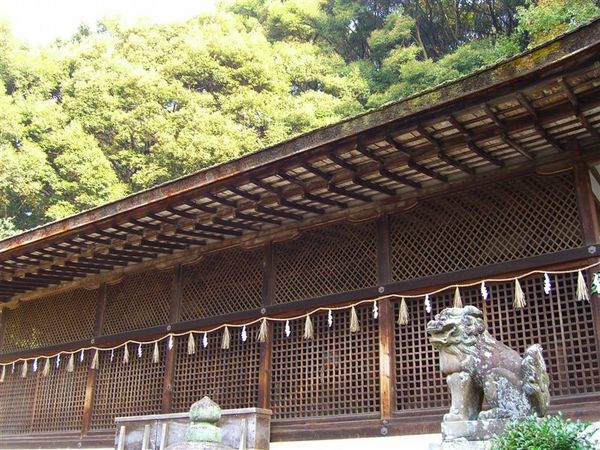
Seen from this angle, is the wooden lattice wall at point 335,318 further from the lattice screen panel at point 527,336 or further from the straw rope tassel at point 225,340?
the straw rope tassel at point 225,340

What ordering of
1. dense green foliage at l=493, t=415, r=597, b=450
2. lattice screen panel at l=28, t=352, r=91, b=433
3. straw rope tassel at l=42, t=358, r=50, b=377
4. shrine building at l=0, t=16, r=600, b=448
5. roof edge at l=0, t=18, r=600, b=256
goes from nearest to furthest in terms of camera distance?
dense green foliage at l=493, t=415, r=597, b=450, roof edge at l=0, t=18, r=600, b=256, shrine building at l=0, t=16, r=600, b=448, lattice screen panel at l=28, t=352, r=91, b=433, straw rope tassel at l=42, t=358, r=50, b=377

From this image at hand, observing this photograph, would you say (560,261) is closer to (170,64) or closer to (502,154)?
(502,154)

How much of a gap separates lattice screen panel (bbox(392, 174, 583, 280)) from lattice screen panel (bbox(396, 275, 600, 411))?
1.49 feet

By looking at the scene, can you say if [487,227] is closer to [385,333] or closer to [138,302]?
[385,333]

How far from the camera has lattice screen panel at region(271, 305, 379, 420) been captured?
32.0 ft

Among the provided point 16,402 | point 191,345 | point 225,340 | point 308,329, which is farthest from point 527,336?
point 16,402

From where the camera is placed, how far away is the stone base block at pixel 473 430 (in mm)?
5914

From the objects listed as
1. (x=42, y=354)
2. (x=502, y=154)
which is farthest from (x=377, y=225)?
(x=42, y=354)

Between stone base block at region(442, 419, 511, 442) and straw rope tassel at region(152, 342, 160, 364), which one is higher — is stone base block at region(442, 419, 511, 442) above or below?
below

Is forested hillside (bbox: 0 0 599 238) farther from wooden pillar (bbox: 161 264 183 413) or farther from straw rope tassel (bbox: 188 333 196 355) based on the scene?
straw rope tassel (bbox: 188 333 196 355)

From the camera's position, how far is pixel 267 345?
10.9m

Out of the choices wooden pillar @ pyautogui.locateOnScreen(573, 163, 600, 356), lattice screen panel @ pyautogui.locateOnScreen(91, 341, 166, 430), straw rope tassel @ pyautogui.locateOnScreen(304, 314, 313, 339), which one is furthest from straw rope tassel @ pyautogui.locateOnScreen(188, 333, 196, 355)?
wooden pillar @ pyautogui.locateOnScreen(573, 163, 600, 356)

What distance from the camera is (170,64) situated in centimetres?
3216

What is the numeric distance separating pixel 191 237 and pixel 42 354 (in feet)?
18.0
